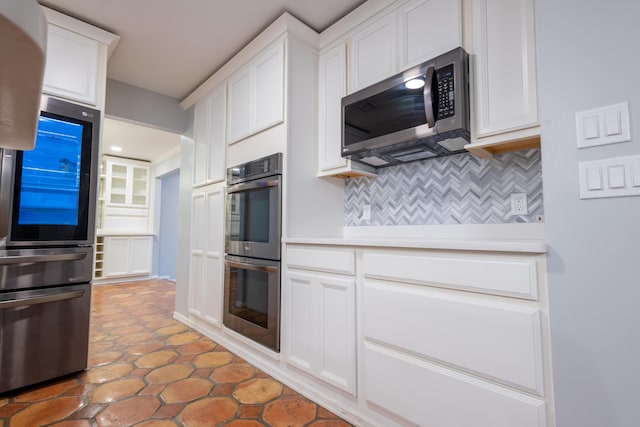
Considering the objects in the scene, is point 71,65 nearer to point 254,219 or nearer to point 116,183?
point 254,219

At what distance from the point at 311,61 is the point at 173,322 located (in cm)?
297

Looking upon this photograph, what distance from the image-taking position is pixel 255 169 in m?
2.37

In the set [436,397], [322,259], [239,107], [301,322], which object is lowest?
[436,397]

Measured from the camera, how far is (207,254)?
2.93 meters

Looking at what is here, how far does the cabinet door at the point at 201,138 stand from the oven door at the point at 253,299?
1077mm

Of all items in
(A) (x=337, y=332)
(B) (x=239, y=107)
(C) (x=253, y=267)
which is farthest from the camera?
(B) (x=239, y=107)

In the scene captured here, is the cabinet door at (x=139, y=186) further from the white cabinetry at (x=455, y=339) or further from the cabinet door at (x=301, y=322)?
the white cabinetry at (x=455, y=339)

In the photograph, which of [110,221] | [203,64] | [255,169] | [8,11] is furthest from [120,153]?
[8,11]

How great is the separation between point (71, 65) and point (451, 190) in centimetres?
274

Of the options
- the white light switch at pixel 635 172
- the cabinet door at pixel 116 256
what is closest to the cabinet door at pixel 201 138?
the white light switch at pixel 635 172

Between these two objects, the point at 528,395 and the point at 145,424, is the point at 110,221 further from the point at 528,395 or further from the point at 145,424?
the point at 528,395

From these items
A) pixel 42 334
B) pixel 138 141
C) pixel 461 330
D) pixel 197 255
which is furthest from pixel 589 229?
pixel 138 141

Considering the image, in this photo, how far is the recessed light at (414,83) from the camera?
5.44ft

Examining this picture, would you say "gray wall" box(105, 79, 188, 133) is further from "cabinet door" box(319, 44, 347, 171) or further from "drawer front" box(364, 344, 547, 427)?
"drawer front" box(364, 344, 547, 427)
